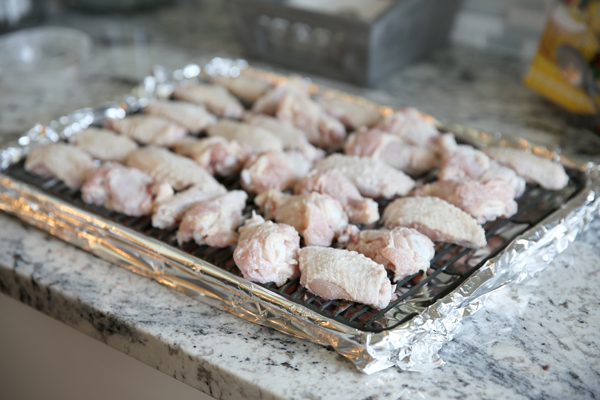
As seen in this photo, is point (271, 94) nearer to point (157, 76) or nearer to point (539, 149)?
point (157, 76)

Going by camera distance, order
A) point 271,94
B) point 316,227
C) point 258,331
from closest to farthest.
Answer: point 258,331 < point 316,227 < point 271,94

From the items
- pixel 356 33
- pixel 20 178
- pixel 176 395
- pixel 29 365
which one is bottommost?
pixel 29 365

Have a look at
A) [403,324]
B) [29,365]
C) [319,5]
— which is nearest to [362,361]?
[403,324]

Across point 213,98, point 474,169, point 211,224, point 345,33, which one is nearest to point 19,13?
point 213,98

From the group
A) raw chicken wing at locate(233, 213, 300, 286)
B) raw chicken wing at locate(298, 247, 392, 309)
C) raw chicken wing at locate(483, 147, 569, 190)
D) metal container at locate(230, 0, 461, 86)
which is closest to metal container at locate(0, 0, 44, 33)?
metal container at locate(230, 0, 461, 86)

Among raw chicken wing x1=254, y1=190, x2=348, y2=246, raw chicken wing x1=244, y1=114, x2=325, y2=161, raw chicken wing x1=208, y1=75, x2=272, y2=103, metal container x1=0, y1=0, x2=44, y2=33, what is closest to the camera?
raw chicken wing x1=254, y1=190, x2=348, y2=246

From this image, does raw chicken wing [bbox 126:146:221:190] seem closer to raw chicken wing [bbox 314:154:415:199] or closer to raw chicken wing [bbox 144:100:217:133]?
raw chicken wing [bbox 144:100:217:133]

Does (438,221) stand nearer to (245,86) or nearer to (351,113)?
(351,113)
